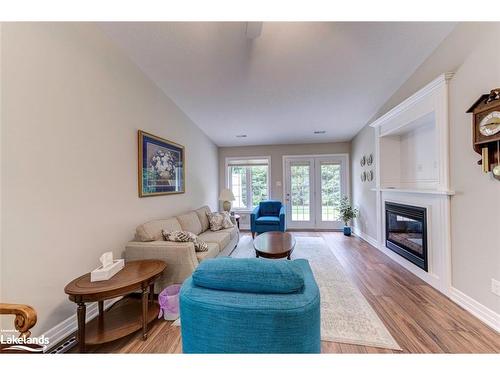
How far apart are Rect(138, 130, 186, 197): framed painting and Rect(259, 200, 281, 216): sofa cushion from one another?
6.84ft

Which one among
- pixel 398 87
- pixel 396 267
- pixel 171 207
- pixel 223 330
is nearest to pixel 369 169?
pixel 398 87

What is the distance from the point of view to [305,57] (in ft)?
7.72

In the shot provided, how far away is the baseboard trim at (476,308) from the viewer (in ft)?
5.39

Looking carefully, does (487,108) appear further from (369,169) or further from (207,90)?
(207,90)

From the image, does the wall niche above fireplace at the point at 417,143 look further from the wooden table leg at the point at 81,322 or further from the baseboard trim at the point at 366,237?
the wooden table leg at the point at 81,322

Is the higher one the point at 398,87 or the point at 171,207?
the point at 398,87

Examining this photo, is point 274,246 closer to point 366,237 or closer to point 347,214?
point 366,237

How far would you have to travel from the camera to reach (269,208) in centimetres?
499

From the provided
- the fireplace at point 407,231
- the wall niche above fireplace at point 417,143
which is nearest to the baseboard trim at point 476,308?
the fireplace at point 407,231

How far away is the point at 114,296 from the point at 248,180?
15.4 ft

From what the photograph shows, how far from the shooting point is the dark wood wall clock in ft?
5.11

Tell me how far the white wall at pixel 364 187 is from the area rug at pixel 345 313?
1.53m

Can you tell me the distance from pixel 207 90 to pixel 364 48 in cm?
205
